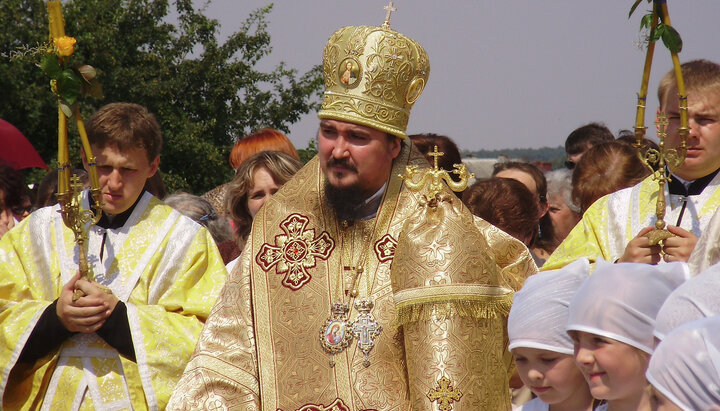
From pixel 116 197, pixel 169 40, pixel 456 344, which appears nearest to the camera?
pixel 456 344

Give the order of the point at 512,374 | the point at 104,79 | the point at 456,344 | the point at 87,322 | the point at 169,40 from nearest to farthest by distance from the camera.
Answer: the point at 456,344
the point at 512,374
the point at 87,322
the point at 104,79
the point at 169,40

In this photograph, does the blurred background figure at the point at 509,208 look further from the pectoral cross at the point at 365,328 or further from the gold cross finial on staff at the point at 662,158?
the gold cross finial on staff at the point at 662,158

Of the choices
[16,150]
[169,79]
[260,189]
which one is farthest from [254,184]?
[169,79]

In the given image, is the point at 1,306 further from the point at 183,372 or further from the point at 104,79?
the point at 104,79

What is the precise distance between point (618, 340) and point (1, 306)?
313 centimetres

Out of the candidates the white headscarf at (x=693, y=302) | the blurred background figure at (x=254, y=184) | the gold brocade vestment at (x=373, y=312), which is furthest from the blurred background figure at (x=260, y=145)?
the white headscarf at (x=693, y=302)

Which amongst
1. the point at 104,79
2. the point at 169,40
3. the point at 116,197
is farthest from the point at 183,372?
the point at 169,40

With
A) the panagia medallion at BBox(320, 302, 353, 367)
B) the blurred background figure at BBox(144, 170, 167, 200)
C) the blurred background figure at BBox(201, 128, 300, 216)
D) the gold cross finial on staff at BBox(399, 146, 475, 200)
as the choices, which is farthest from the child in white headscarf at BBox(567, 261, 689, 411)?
the blurred background figure at BBox(201, 128, 300, 216)

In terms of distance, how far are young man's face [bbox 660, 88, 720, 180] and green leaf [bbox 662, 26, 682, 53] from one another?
0.23m

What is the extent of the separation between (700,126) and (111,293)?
2706 millimetres

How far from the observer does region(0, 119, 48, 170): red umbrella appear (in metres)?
10.2

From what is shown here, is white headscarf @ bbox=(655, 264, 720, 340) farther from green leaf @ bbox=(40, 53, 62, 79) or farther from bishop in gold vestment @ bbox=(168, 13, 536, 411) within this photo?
green leaf @ bbox=(40, 53, 62, 79)

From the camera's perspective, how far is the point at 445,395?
170 inches

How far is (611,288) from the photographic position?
3551 millimetres
